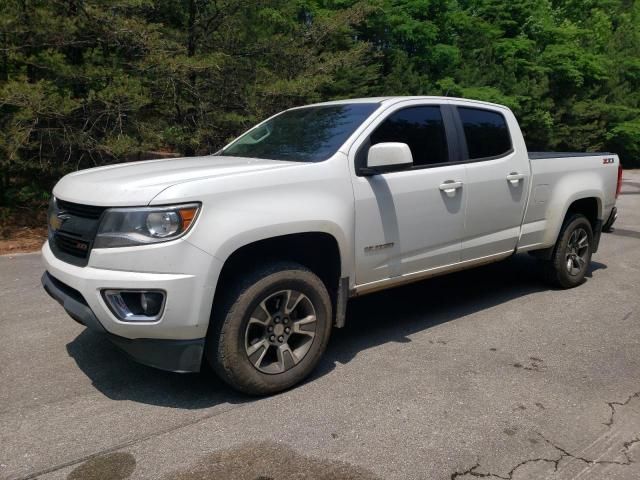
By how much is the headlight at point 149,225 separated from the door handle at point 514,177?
10.2ft

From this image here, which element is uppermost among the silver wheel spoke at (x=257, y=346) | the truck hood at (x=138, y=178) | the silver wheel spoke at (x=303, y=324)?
the truck hood at (x=138, y=178)

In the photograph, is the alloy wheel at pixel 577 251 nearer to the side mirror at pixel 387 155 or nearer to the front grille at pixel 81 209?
the side mirror at pixel 387 155

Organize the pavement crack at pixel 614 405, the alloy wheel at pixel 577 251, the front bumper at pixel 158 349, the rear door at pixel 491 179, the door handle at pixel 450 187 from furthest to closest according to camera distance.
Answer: the alloy wheel at pixel 577 251
the rear door at pixel 491 179
the door handle at pixel 450 187
the pavement crack at pixel 614 405
the front bumper at pixel 158 349

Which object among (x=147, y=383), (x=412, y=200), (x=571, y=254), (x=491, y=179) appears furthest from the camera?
(x=571, y=254)

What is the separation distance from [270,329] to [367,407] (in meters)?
0.75

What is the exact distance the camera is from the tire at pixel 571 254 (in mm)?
5875

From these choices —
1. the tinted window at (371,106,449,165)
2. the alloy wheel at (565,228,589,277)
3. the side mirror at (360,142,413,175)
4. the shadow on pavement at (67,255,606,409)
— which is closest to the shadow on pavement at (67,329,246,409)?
the shadow on pavement at (67,255,606,409)

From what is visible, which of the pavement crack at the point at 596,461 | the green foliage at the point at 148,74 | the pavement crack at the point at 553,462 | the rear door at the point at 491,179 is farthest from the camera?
the green foliage at the point at 148,74

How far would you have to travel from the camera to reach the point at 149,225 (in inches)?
124

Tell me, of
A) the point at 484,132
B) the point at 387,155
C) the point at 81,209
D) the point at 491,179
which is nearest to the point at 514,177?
the point at 491,179

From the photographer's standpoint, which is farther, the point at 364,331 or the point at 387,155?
the point at 364,331


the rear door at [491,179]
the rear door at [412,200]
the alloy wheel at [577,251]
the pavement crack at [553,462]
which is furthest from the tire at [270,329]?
the alloy wheel at [577,251]

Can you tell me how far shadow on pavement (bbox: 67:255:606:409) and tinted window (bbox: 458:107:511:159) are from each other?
4.83ft

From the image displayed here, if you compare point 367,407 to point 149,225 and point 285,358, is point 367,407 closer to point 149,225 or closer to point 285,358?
point 285,358
